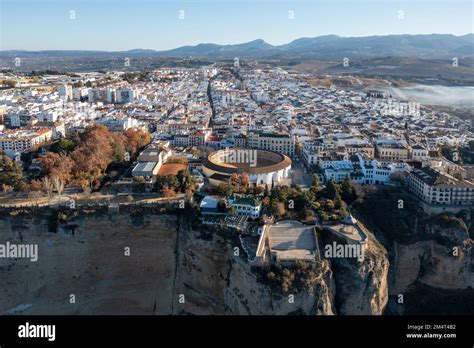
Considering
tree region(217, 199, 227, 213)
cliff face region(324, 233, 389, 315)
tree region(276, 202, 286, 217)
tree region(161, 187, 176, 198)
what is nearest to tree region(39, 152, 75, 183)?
tree region(161, 187, 176, 198)

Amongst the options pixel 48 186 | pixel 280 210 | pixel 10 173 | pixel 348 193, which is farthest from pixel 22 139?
pixel 348 193

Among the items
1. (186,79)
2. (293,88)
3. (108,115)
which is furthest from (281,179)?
(186,79)

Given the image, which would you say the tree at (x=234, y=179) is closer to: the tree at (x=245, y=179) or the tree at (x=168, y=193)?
the tree at (x=245, y=179)

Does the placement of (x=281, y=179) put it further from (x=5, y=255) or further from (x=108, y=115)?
(x=108, y=115)

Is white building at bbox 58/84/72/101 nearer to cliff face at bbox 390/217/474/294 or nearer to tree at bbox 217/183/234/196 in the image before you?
Result: tree at bbox 217/183/234/196

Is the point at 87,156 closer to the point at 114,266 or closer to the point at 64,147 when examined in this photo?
the point at 64,147

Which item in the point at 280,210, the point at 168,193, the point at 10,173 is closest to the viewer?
the point at 280,210
